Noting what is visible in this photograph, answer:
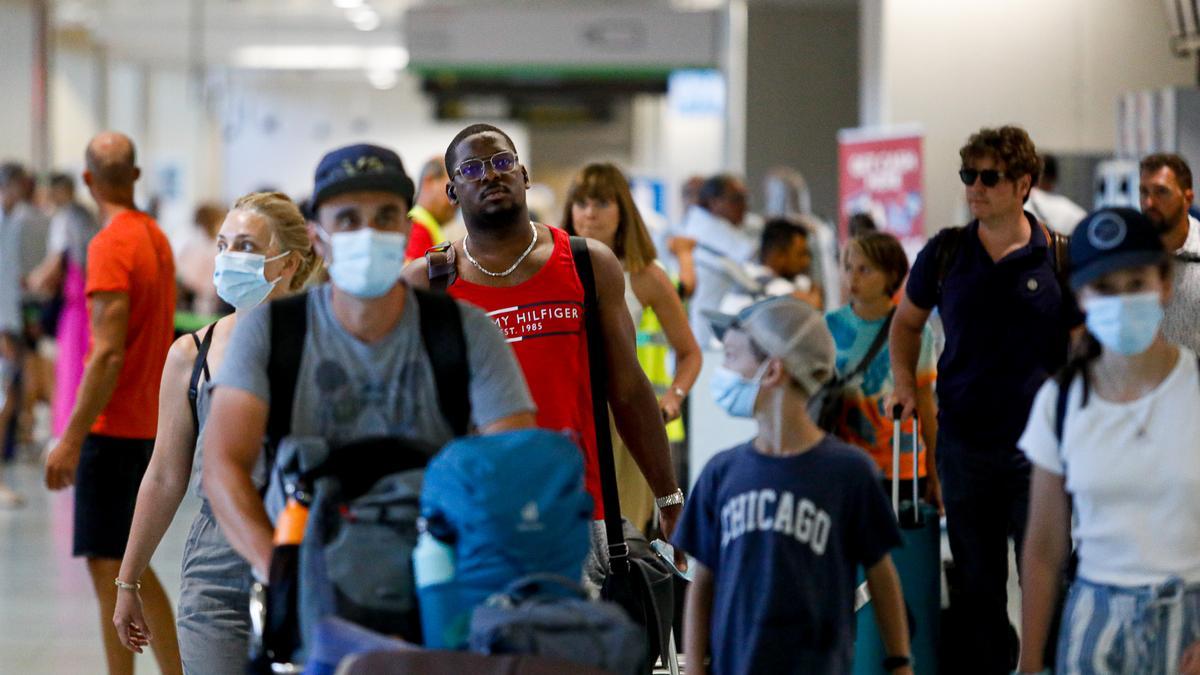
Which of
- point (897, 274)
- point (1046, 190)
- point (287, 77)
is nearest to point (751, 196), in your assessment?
point (1046, 190)

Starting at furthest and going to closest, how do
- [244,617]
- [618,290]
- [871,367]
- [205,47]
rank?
[205,47]
[871,367]
[618,290]
[244,617]

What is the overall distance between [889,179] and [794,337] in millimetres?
7677

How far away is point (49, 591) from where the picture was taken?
25.1 ft

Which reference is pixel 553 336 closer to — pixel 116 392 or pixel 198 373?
pixel 198 373

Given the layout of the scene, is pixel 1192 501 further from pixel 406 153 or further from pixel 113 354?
pixel 406 153

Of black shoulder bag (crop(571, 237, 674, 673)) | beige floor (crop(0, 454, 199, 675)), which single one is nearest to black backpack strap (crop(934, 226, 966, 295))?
black shoulder bag (crop(571, 237, 674, 673))

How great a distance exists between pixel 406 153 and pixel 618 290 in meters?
32.7

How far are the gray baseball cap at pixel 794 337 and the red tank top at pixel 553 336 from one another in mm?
668

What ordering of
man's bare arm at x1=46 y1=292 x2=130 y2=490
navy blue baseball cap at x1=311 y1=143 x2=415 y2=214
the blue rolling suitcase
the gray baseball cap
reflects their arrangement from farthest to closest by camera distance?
1. man's bare arm at x1=46 y1=292 x2=130 y2=490
2. the blue rolling suitcase
3. the gray baseball cap
4. navy blue baseball cap at x1=311 y1=143 x2=415 y2=214

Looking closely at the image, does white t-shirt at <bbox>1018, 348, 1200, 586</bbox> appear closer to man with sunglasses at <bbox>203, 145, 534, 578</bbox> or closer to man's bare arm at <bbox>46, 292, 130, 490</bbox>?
man with sunglasses at <bbox>203, 145, 534, 578</bbox>

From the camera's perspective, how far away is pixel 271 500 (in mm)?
2793

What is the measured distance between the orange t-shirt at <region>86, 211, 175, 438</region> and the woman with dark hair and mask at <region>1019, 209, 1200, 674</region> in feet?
10.1

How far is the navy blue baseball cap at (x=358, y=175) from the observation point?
282cm

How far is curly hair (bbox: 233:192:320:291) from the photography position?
12.3 feet
